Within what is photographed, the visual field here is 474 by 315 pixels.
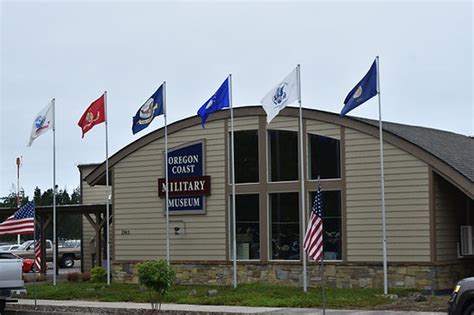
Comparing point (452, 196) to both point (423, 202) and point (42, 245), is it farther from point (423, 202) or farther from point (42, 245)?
point (42, 245)

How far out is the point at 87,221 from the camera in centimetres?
3722

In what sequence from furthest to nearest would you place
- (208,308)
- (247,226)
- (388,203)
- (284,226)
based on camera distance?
(247,226), (284,226), (388,203), (208,308)

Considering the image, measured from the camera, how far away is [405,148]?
22625 mm

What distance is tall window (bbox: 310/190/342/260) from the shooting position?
2397cm

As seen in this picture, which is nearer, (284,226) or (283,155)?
(284,226)

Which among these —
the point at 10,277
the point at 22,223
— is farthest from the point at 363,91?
the point at 10,277

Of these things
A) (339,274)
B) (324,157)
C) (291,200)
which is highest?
(324,157)

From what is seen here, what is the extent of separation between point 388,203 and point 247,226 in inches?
187

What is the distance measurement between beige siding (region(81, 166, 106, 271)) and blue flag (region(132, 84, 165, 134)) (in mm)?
11237

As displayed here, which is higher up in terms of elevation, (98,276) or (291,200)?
(291,200)

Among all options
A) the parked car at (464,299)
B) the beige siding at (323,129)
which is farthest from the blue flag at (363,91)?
the parked car at (464,299)

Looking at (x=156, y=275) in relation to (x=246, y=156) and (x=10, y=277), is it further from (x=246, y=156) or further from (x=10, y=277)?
(x=246, y=156)

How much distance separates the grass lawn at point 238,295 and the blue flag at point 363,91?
15.9 ft

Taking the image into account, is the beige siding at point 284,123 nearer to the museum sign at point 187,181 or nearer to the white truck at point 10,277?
the museum sign at point 187,181
